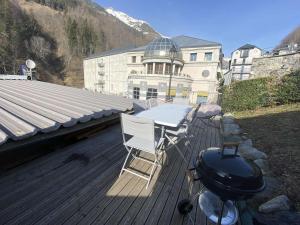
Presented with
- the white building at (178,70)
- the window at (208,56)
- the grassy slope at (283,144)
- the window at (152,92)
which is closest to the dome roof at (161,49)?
the white building at (178,70)

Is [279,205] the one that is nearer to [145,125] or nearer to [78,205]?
[145,125]

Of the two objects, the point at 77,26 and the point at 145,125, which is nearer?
the point at 145,125

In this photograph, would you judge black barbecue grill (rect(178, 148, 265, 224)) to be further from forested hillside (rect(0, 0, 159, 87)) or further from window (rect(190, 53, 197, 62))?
forested hillside (rect(0, 0, 159, 87))

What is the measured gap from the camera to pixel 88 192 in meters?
2.18

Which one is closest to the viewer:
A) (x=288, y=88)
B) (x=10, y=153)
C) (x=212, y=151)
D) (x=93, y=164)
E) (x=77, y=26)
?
(x=212, y=151)

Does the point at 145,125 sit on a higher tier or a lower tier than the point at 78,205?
higher

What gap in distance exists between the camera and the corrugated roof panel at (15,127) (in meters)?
1.88

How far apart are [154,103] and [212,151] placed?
3.73 m

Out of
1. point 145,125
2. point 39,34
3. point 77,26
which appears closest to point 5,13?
point 39,34

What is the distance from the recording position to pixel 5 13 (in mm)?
27984

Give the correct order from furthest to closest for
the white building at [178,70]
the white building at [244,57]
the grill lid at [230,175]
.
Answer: the white building at [244,57] < the white building at [178,70] < the grill lid at [230,175]

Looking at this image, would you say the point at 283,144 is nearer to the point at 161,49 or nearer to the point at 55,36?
the point at 161,49

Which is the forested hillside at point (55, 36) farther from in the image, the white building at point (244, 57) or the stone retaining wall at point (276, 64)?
the stone retaining wall at point (276, 64)

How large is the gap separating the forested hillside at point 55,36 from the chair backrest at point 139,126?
121ft
